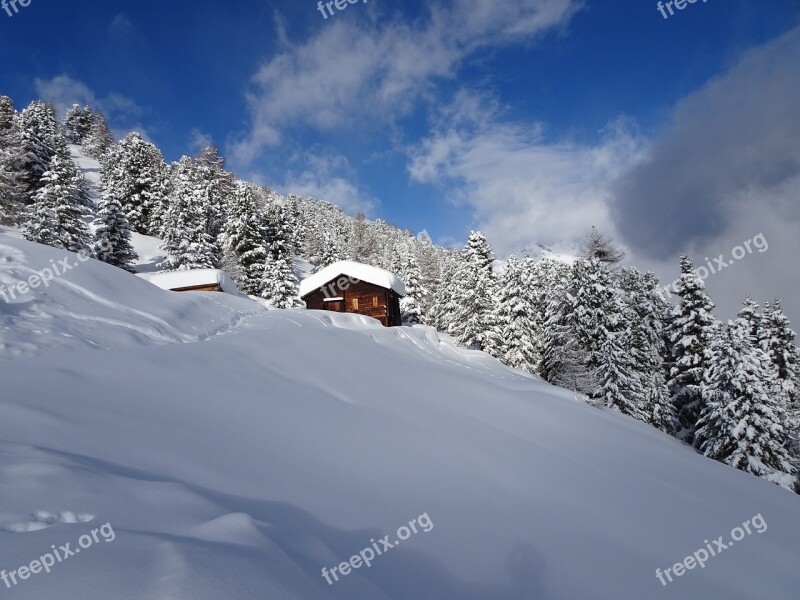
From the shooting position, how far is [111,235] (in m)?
28.3

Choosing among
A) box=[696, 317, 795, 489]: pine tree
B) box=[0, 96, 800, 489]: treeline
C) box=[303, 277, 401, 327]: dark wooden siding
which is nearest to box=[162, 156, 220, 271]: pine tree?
box=[0, 96, 800, 489]: treeline

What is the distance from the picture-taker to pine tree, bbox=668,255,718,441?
24.2 metres

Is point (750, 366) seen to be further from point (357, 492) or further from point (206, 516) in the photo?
point (206, 516)

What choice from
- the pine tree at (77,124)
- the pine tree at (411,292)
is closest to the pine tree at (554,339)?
the pine tree at (411,292)

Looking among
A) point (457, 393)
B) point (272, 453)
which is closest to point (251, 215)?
point (457, 393)

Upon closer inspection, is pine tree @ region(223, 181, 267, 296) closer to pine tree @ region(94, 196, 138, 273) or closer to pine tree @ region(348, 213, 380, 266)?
pine tree @ region(94, 196, 138, 273)

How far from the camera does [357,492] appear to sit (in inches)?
159

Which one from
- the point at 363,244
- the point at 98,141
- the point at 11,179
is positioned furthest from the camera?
the point at 98,141

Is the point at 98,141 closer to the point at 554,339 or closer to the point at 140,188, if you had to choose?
the point at 140,188

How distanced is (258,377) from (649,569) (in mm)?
6097

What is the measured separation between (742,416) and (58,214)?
43.6 m

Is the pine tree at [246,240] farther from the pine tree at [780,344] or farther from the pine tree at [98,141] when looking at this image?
the pine tree at [98,141]

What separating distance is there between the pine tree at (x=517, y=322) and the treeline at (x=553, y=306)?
96 millimetres

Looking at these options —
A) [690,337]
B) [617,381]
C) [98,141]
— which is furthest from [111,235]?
[98,141]
